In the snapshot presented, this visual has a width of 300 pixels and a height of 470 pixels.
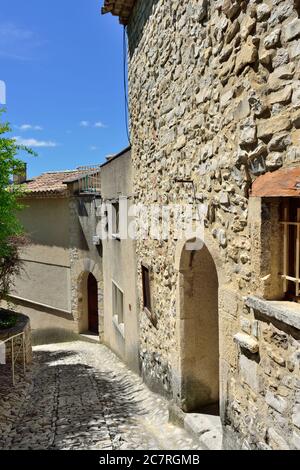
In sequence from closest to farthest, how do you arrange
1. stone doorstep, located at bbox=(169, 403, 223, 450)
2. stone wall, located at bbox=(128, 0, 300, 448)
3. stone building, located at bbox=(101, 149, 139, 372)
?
1. stone wall, located at bbox=(128, 0, 300, 448)
2. stone doorstep, located at bbox=(169, 403, 223, 450)
3. stone building, located at bbox=(101, 149, 139, 372)

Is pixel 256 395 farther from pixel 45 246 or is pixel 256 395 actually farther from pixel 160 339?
pixel 45 246

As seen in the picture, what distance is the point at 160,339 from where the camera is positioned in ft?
18.9

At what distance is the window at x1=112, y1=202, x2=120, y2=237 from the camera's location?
877 cm

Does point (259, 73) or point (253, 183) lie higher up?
point (259, 73)

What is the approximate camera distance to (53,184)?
14.1 meters

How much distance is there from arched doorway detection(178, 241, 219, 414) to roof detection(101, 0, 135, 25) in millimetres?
4741

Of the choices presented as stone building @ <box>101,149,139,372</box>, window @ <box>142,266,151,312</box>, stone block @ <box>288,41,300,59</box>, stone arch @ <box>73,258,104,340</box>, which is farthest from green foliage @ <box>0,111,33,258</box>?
stone block @ <box>288,41,300,59</box>

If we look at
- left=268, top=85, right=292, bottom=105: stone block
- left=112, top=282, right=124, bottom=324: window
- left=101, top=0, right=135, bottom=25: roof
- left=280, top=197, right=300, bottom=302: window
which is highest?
left=101, top=0, right=135, bottom=25: roof

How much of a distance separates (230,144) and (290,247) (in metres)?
1.07

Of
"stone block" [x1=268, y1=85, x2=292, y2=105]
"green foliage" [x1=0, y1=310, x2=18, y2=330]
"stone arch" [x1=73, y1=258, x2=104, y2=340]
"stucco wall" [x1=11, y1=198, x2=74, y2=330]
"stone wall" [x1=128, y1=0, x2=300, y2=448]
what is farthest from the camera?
"stucco wall" [x1=11, y1=198, x2=74, y2=330]

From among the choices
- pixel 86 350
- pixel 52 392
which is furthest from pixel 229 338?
pixel 86 350

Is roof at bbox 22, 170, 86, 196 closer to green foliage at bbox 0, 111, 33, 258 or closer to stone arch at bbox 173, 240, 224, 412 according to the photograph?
green foliage at bbox 0, 111, 33, 258

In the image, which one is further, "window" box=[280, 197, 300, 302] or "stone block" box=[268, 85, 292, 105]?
"window" box=[280, 197, 300, 302]

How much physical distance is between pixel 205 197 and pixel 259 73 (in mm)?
1424
